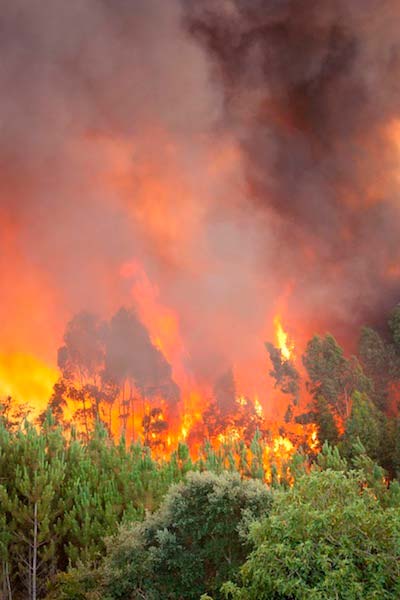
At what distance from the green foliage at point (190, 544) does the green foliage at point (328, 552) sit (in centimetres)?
550

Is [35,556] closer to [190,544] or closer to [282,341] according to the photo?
[190,544]

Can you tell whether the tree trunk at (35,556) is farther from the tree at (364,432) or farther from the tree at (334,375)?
the tree at (334,375)

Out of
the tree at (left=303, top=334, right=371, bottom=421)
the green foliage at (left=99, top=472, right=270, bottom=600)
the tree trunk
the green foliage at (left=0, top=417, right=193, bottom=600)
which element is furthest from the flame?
the green foliage at (left=99, top=472, right=270, bottom=600)

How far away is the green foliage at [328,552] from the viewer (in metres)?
10.9

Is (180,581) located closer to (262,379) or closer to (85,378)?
(85,378)

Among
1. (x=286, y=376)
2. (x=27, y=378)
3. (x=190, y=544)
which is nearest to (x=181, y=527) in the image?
(x=190, y=544)

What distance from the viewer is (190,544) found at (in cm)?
1889

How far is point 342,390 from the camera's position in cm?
7231

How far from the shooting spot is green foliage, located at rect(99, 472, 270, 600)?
18.3 meters

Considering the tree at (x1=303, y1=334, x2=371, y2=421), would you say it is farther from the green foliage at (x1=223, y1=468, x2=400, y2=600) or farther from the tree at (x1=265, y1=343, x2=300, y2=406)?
the green foliage at (x1=223, y1=468, x2=400, y2=600)

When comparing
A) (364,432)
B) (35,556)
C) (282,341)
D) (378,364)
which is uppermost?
(282,341)

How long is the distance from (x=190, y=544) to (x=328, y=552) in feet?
29.9

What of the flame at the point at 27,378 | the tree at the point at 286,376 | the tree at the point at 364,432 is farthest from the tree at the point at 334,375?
the flame at the point at 27,378

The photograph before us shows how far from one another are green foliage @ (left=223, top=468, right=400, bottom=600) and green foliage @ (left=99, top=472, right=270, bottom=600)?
550 cm
